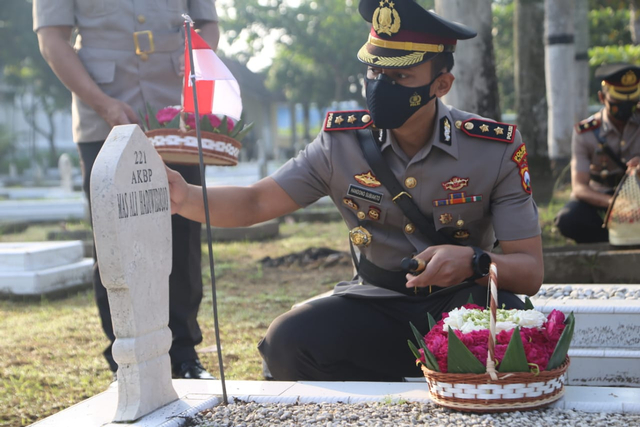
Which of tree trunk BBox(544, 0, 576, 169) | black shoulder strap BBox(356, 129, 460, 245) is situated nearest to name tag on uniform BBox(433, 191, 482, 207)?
black shoulder strap BBox(356, 129, 460, 245)

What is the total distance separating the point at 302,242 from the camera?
9352mm

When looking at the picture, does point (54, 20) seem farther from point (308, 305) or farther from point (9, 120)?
point (9, 120)

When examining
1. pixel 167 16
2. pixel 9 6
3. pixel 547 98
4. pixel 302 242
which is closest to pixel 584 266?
pixel 167 16

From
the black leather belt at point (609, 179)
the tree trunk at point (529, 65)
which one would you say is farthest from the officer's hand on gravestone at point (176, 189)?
the tree trunk at point (529, 65)

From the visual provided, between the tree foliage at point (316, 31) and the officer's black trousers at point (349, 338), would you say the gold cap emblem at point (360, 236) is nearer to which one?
the officer's black trousers at point (349, 338)

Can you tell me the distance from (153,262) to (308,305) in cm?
81

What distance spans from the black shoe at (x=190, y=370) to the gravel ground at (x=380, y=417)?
105 cm

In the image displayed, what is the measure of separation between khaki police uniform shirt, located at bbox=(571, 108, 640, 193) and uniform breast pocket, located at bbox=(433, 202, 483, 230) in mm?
3212

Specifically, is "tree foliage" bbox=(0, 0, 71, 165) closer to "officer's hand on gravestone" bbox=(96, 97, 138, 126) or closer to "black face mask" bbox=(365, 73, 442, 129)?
"officer's hand on gravestone" bbox=(96, 97, 138, 126)

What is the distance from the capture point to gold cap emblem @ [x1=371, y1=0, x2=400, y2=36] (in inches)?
120

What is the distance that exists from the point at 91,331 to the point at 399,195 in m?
2.85

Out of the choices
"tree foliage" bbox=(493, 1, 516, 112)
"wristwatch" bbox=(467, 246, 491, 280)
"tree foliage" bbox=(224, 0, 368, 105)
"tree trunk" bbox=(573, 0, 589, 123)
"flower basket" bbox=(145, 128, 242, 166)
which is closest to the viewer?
"wristwatch" bbox=(467, 246, 491, 280)

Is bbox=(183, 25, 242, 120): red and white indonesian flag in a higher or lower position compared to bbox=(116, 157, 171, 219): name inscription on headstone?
higher

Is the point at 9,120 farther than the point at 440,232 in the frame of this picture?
Yes
